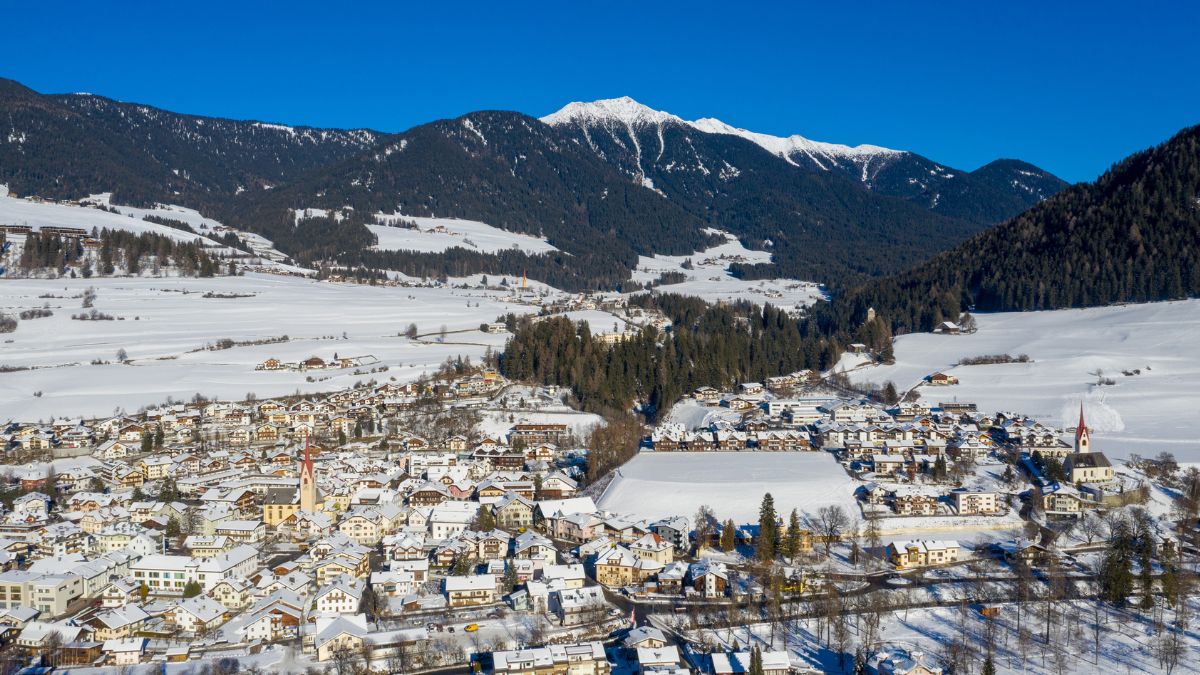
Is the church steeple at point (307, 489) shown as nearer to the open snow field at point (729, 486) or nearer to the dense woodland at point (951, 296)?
the open snow field at point (729, 486)

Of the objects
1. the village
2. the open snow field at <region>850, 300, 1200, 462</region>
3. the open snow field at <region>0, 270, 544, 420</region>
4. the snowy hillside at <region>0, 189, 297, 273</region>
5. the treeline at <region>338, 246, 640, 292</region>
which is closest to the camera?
the village

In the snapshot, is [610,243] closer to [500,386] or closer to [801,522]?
[500,386]

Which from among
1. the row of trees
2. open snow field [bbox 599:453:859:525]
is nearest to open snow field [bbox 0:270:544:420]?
the row of trees

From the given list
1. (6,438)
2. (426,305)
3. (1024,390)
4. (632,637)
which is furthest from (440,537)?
(426,305)

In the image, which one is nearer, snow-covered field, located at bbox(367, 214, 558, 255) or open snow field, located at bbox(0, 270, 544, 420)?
open snow field, located at bbox(0, 270, 544, 420)

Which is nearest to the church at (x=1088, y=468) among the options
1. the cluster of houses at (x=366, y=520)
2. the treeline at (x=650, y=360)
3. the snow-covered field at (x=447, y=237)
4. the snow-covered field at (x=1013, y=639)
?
the cluster of houses at (x=366, y=520)

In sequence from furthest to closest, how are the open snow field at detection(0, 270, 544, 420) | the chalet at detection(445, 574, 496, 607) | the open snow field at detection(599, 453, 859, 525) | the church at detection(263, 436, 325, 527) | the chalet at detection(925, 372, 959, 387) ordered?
the open snow field at detection(0, 270, 544, 420), the chalet at detection(925, 372, 959, 387), the church at detection(263, 436, 325, 527), the open snow field at detection(599, 453, 859, 525), the chalet at detection(445, 574, 496, 607)

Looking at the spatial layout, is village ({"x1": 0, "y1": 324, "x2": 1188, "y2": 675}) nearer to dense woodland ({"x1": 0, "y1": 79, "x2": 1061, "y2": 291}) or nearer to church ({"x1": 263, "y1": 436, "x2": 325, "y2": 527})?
church ({"x1": 263, "y1": 436, "x2": 325, "y2": 527})

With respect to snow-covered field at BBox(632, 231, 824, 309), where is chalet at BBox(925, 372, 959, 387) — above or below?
below
